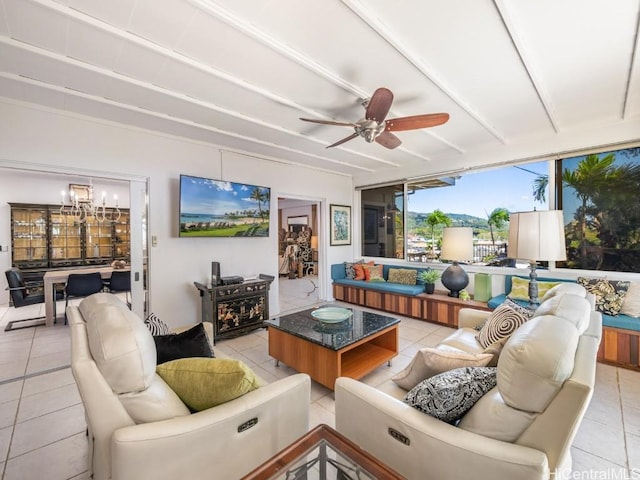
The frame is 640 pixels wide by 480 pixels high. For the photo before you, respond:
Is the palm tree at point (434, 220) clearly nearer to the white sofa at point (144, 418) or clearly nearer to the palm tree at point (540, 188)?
the palm tree at point (540, 188)

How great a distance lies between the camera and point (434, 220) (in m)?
5.12

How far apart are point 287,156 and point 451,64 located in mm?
2861

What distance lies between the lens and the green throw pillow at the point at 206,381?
1.24 m

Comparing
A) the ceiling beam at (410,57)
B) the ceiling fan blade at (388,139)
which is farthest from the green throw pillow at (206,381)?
the ceiling fan blade at (388,139)

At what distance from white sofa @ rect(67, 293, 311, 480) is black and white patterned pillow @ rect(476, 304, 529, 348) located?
169 centimetres

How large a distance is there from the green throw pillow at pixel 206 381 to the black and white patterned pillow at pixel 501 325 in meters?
1.80

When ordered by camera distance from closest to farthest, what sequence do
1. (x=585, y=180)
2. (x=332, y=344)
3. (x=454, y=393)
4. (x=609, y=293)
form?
(x=454, y=393), (x=332, y=344), (x=609, y=293), (x=585, y=180)

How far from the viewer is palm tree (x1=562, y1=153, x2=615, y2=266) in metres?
3.50

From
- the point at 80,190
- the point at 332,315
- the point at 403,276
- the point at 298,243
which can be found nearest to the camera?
the point at 332,315

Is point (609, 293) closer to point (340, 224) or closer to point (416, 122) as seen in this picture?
point (416, 122)

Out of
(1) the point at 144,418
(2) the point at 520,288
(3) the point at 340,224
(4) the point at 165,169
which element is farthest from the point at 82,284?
(2) the point at 520,288

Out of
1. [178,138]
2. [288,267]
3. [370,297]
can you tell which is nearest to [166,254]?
[178,138]

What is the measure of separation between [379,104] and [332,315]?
194 centimetres

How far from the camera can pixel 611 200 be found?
3.47 m
